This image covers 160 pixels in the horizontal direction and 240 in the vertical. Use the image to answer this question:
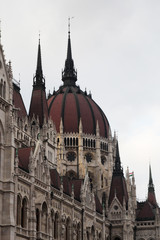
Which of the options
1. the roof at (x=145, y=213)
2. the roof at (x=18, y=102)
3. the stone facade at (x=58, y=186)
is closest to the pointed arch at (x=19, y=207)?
the stone facade at (x=58, y=186)

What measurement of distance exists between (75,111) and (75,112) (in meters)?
0.21

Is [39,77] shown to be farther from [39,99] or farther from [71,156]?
[71,156]

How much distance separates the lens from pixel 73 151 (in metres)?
98.8

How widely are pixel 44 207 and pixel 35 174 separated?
13.4 ft

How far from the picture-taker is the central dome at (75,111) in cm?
10081

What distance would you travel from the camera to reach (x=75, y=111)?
4001 inches

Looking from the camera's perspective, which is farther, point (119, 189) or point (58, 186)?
point (119, 189)

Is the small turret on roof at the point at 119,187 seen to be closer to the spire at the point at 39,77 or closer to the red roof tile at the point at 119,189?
the red roof tile at the point at 119,189

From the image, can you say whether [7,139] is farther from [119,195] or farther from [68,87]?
[68,87]

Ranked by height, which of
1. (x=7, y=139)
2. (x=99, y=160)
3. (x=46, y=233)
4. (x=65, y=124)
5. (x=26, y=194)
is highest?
(x=65, y=124)

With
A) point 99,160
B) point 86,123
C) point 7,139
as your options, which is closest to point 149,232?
point 99,160

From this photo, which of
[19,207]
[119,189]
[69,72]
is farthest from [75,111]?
[19,207]

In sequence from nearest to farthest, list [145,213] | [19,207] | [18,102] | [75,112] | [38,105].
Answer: [19,207]
[18,102]
[38,105]
[145,213]
[75,112]

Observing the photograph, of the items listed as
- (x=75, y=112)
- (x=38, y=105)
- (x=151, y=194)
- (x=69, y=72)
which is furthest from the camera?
(x=69, y=72)
